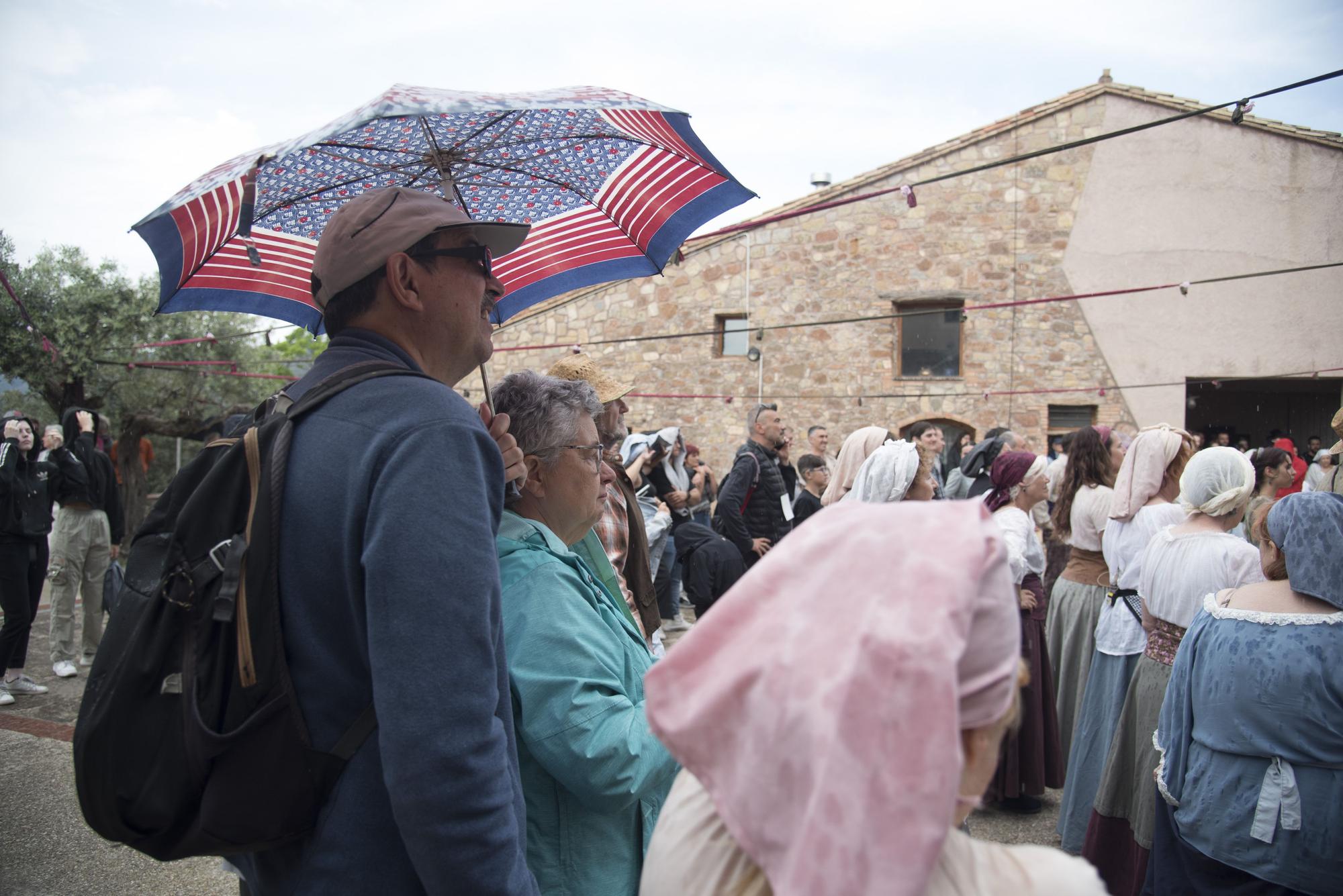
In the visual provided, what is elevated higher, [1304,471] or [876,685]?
[876,685]

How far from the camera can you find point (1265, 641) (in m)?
2.59

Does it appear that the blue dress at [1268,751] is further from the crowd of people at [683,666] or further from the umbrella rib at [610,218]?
the umbrella rib at [610,218]

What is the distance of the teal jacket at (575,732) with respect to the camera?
1.61m

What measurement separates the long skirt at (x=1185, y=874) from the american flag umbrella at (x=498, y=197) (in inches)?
98.5

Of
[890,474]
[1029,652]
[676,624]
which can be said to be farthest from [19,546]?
[1029,652]

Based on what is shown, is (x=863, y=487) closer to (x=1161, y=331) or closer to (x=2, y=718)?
(x=2, y=718)

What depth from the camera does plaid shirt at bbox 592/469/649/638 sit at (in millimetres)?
3527

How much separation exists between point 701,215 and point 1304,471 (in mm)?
11680

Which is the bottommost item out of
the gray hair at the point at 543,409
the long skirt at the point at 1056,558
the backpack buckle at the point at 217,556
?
the long skirt at the point at 1056,558

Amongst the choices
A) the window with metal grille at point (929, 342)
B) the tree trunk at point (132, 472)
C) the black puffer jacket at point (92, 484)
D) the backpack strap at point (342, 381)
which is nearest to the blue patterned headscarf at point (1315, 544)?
the backpack strap at point (342, 381)

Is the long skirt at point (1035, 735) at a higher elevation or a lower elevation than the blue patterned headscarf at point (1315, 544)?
lower

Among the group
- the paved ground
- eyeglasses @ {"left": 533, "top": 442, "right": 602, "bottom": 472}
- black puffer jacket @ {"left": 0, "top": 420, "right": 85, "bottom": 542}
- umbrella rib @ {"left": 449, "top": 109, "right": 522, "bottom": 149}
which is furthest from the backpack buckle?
black puffer jacket @ {"left": 0, "top": 420, "right": 85, "bottom": 542}

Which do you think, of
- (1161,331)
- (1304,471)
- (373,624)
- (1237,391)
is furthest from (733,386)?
(373,624)

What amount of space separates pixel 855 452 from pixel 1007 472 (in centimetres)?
145
